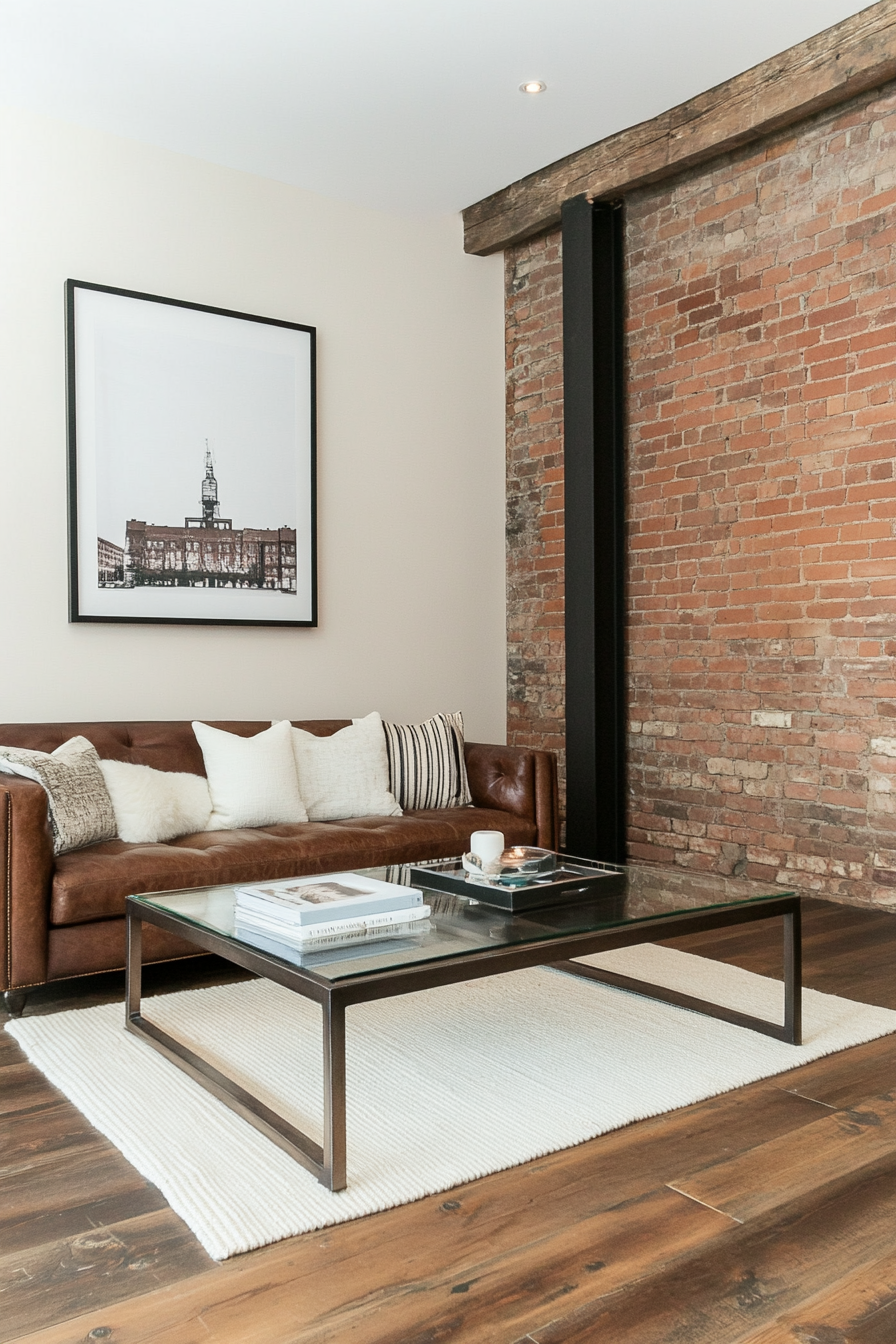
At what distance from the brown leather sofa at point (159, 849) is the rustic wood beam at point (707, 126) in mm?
2589

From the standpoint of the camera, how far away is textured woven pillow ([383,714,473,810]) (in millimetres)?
4288

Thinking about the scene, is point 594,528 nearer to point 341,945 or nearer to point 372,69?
point 372,69

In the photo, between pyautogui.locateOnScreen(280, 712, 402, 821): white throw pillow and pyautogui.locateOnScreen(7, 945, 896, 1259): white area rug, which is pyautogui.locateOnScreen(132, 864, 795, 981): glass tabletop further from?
pyautogui.locateOnScreen(280, 712, 402, 821): white throw pillow

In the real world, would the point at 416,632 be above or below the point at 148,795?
above

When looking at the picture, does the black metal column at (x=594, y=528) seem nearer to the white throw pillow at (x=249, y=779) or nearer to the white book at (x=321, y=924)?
the white throw pillow at (x=249, y=779)

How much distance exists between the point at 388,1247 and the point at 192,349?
12.3 feet

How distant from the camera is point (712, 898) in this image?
259cm

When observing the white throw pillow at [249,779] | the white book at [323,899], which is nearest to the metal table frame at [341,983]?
the white book at [323,899]

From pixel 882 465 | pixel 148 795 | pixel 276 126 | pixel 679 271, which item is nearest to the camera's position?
pixel 148 795

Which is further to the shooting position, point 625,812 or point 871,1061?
point 625,812

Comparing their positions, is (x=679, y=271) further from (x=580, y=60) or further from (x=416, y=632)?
(x=416, y=632)

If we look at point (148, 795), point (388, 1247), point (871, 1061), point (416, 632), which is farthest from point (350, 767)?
point (388, 1247)

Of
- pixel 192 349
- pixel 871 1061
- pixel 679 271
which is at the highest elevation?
pixel 679 271

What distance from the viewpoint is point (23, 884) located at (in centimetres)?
284
